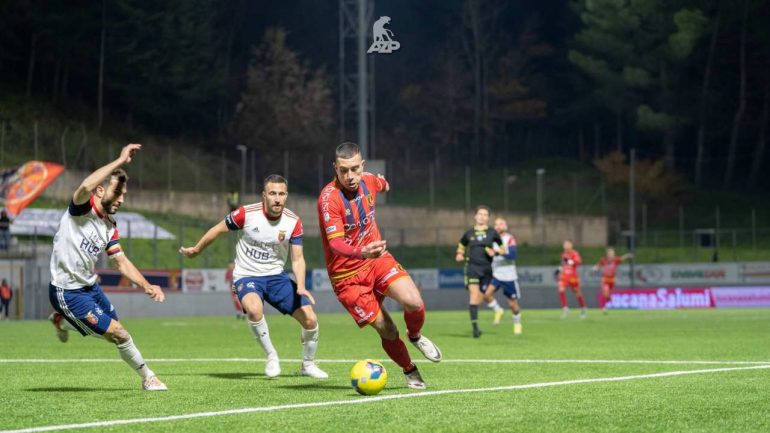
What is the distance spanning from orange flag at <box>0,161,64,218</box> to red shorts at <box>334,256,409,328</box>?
121 ft

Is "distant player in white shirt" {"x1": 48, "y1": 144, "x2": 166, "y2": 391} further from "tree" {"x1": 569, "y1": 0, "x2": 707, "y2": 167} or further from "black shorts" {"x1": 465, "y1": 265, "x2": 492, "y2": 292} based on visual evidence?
"tree" {"x1": 569, "y1": 0, "x2": 707, "y2": 167}

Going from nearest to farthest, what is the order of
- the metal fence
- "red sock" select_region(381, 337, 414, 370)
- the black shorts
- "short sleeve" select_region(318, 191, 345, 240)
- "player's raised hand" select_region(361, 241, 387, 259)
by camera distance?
"player's raised hand" select_region(361, 241, 387, 259), "short sleeve" select_region(318, 191, 345, 240), "red sock" select_region(381, 337, 414, 370), the black shorts, the metal fence

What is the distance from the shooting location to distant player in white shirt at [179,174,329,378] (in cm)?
1450

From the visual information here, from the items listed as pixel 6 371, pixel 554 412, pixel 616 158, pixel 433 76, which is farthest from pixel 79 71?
pixel 554 412

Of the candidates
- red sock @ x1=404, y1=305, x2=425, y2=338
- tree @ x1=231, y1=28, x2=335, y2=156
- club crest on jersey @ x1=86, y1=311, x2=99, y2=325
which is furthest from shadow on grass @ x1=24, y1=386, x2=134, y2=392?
tree @ x1=231, y1=28, x2=335, y2=156

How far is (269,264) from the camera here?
14797mm

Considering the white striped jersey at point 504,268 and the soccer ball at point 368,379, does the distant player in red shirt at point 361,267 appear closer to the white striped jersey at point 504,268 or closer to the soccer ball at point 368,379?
the soccer ball at point 368,379

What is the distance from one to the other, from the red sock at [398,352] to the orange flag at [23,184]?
37.1m

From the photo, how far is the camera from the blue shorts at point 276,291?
1457 cm

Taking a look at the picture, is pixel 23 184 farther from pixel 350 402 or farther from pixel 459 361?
pixel 350 402

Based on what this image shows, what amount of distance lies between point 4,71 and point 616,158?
39.4 m

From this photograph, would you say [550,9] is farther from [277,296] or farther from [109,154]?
[277,296]

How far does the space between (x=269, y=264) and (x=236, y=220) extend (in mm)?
691

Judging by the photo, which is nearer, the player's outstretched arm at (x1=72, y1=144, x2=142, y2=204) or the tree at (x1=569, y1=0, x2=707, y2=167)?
the player's outstretched arm at (x1=72, y1=144, x2=142, y2=204)
